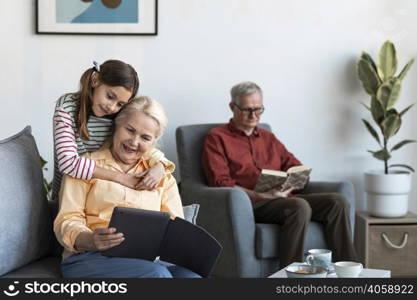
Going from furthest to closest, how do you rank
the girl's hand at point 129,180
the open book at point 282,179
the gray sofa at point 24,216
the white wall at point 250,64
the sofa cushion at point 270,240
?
1. the white wall at point 250,64
2. the open book at point 282,179
3. the sofa cushion at point 270,240
4. the girl's hand at point 129,180
5. the gray sofa at point 24,216

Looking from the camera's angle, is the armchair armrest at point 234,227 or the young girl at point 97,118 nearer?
the young girl at point 97,118

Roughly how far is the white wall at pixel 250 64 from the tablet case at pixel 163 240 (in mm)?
2140

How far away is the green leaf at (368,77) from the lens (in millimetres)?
4500

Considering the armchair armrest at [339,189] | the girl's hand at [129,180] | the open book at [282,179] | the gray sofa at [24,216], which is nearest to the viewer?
the gray sofa at [24,216]

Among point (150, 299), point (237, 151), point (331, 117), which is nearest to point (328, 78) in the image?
point (331, 117)

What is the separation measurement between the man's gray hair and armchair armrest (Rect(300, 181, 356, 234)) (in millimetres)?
615

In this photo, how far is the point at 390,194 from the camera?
14.5 feet

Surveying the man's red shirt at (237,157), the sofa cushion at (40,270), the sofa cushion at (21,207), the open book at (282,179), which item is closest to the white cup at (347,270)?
the sofa cushion at (40,270)

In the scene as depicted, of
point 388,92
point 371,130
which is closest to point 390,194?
point 371,130

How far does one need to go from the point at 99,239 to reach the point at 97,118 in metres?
0.59

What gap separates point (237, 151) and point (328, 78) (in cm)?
87

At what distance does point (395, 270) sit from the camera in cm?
437

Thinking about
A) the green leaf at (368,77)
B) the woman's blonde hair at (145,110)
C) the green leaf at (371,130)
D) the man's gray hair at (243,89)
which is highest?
the green leaf at (368,77)

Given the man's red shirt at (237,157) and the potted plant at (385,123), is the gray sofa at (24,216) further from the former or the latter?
the potted plant at (385,123)
